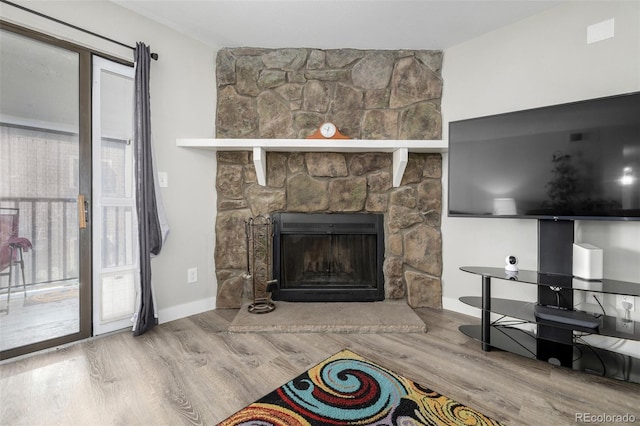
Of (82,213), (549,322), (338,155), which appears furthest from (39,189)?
(549,322)

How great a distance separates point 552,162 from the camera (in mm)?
1745

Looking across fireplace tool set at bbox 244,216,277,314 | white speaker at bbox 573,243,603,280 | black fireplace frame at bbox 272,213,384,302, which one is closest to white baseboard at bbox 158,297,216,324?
fireplace tool set at bbox 244,216,277,314

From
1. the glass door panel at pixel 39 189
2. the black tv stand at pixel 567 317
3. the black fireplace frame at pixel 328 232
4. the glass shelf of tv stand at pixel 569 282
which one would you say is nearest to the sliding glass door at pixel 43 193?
the glass door panel at pixel 39 189

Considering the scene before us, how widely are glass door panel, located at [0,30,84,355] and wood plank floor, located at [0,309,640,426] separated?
250mm

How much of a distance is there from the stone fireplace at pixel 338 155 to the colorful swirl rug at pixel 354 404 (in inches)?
45.7

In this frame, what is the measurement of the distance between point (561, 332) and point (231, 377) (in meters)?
1.91

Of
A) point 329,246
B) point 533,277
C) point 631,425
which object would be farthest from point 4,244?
point 631,425

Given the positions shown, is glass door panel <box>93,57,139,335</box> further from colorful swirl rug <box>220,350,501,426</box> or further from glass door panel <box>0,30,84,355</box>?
colorful swirl rug <box>220,350,501,426</box>

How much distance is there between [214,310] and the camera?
8.41 feet

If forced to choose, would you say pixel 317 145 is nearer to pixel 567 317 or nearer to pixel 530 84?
pixel 530 84

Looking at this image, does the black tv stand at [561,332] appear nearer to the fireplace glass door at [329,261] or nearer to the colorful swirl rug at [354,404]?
the colorful swirl rug at [354,404]

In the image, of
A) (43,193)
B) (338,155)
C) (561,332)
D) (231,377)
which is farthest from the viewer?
(338,155)

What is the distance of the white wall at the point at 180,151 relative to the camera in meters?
2.18

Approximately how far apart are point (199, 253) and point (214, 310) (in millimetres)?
524
